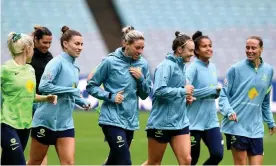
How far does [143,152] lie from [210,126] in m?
3.80

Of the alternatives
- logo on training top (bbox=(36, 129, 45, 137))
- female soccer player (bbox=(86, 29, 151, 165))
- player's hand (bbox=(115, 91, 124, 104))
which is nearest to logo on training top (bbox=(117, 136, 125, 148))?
female soccer player (bbox=(86, 29, 151, 165))

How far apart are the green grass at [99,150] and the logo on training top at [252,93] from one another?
299 centimetres

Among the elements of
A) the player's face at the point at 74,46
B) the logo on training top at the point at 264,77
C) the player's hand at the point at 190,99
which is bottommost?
the player's hand at the point at 190,99

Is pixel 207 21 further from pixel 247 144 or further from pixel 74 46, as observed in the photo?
pixel 74 46

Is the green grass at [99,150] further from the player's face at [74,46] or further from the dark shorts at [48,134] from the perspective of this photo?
the player's face at [74,46]

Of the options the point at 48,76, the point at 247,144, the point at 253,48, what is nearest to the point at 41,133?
the point at 48,76

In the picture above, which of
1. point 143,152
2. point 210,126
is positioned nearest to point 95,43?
point 143,152

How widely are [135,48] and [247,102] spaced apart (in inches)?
64.6

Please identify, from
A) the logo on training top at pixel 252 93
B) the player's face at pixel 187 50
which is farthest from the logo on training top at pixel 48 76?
the logo on training top at pixel 252 93

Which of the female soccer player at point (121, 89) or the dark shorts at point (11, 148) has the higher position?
the female soccer player at point (121, 89)

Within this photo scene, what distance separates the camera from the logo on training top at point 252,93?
32.9 feet

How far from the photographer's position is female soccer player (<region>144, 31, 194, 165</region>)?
31.4 feet

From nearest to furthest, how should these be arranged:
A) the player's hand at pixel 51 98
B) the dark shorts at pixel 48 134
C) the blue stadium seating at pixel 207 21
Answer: the player's hand at pixel 51 98, the dark shorts at pixel 48 134, the blue stadium seating at pixel 207 21

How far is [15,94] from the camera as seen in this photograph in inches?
341
